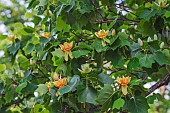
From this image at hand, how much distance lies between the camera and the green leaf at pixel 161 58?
1277mm

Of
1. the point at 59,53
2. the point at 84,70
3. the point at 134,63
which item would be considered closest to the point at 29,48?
the point at 59,53

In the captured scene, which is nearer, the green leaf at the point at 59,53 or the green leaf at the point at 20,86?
the green leaf at the point at 59,53

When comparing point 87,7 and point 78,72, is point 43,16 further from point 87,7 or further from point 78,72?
point 78,72

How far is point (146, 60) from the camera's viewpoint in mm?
1272

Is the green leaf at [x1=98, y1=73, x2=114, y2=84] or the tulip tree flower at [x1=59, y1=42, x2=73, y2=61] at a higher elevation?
the tulip tree flower at [x1=59, y1=42, x2=73, y2=61]

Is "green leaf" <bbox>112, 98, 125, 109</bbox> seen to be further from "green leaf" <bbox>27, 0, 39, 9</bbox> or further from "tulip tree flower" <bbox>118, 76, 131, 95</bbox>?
"green leaf" <bbox>27, 0, 39, 9</bbox>

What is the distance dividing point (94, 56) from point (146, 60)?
9.2 inches

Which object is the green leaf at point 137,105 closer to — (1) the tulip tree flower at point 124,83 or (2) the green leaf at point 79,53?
(1) the tulip tree flower at point 124,83

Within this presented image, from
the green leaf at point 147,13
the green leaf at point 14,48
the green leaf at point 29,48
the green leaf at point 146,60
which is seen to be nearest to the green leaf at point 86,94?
the green leaf at point 146,60

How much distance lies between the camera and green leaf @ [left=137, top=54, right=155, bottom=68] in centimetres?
125

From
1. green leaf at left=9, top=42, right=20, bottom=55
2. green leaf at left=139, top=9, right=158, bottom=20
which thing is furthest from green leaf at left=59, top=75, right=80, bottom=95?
green leaf at left=9, top=42, right=20, bottom=55

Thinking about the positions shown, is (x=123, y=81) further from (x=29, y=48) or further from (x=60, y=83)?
(x=29, y=48)

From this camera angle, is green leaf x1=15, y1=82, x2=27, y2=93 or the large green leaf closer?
the large green leaf

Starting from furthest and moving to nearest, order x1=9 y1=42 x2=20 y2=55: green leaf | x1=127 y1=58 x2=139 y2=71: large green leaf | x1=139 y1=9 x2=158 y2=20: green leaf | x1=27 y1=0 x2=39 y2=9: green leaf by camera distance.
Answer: x1=9 y1=42 x2=20 y2=55: green leaf → x1=27 y1=0 x2=39 y2=9: green leaf → x1=139 y1=9 x2=158 y2=20: green leaf → x1=127 y1=58 x2=139 y2=71: large green leaf
